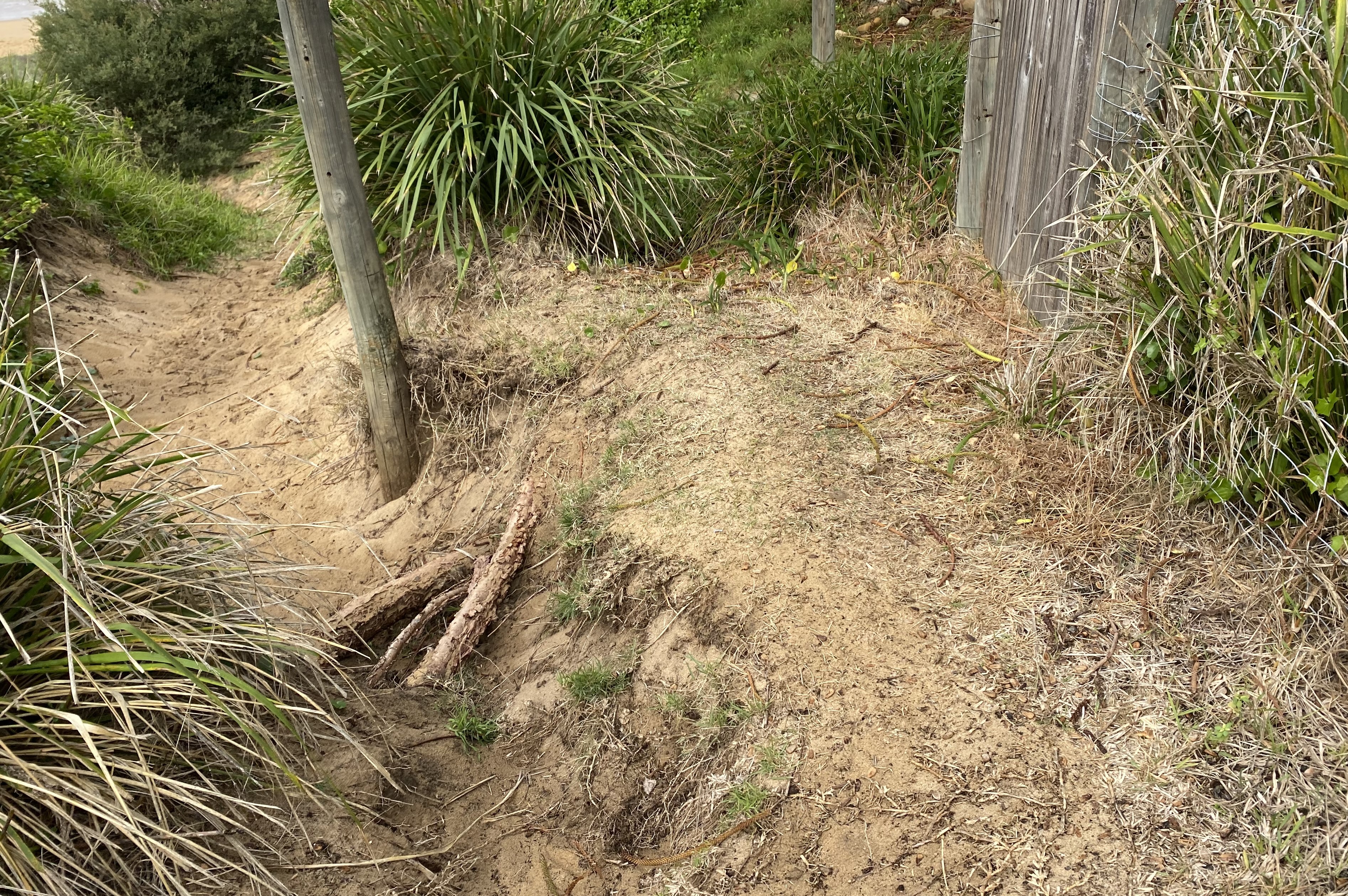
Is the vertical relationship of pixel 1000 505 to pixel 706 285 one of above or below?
below

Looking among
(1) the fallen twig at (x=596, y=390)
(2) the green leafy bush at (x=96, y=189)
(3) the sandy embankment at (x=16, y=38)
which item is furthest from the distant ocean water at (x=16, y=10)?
(1) the fallen twig at (x=596, y=390)

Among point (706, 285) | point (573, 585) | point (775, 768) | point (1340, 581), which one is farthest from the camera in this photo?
point (706, 285)

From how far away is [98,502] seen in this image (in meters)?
2.74

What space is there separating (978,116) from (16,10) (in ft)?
61.7

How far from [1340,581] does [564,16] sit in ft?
15.1

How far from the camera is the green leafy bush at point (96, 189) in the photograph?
623 centimetres

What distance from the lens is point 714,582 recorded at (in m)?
3.23

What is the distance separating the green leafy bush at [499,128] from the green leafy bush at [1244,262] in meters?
2.70

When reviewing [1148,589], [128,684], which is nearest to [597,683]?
[128,684]

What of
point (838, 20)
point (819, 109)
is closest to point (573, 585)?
point (819, 109)

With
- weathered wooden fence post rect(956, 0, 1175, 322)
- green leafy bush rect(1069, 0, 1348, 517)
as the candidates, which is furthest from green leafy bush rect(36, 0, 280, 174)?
green leafy bush rect(1069, 0, 1348, 517)

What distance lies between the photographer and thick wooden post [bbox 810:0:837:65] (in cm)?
654

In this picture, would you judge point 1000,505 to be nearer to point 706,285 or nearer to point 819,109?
point 706,285

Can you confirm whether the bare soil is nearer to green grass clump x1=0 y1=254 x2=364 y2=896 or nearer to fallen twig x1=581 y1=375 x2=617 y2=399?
fallen twig x1=581 y1=375 x2=617 y2=399
